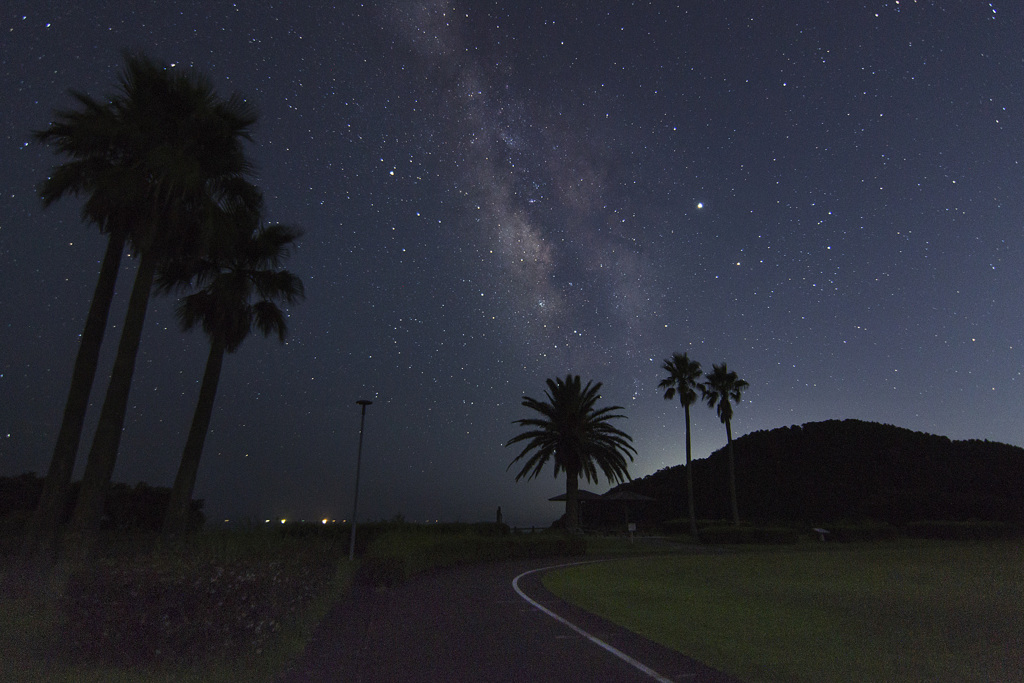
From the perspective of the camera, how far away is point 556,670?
750 cm

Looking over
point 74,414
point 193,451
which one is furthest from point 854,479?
point 74,414

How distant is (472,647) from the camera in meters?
9.04

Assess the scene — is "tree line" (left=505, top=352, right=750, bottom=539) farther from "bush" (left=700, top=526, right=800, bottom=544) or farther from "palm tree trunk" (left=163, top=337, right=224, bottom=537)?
"palm tree trunk" (left=163, top=337, right=224, bottom=537)

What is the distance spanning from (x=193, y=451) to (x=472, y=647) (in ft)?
47.6

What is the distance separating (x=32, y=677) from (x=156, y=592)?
127cm

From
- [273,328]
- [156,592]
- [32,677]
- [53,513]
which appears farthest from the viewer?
[273,328]

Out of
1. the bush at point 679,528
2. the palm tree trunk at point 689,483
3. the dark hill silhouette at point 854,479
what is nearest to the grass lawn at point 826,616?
the palm tree trunk at point 689,483

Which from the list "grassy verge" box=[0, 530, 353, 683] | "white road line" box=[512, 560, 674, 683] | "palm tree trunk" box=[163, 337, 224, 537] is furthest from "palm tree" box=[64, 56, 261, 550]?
"white road line" box=[512, 560, 674, 683]

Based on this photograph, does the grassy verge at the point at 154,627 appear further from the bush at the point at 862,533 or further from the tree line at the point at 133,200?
the bush at the point at 862,533

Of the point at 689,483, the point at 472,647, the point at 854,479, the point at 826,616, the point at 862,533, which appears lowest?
the point at 472,647

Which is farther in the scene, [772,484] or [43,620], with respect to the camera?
[772,484]

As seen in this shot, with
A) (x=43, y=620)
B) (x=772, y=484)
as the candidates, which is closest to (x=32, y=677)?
(x=43, y=620)

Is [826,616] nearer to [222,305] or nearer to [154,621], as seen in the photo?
[154,621]

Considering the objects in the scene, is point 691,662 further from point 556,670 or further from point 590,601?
point 590,601
